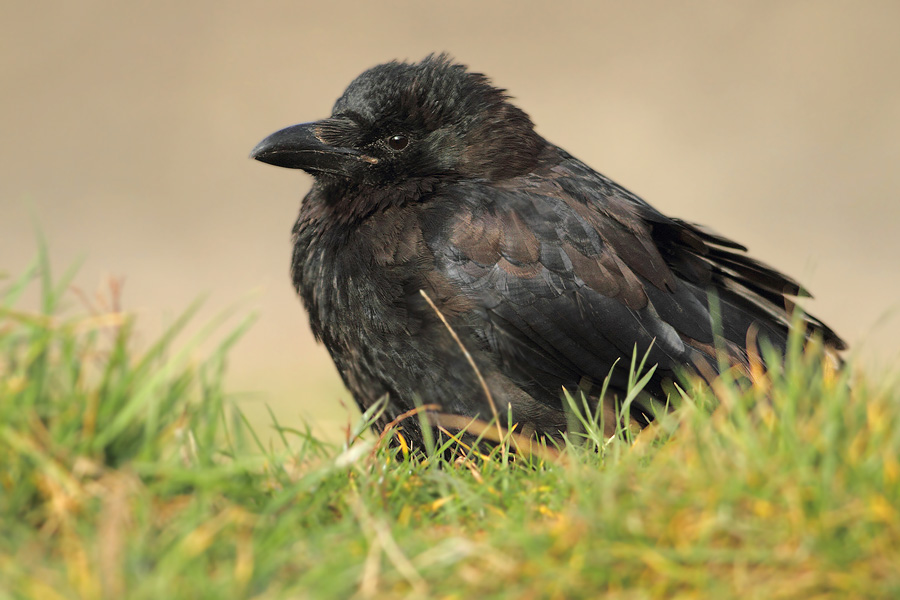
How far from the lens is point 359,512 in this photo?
6.51ft

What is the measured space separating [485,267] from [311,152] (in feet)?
3.32

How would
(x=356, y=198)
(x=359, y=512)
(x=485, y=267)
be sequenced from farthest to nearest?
(x=356, y=198) → (x=485, y=267) → (x=359, y=512)

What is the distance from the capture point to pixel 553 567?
1.67 m

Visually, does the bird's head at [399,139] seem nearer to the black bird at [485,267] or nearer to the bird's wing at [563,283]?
the black bird at [485,267]

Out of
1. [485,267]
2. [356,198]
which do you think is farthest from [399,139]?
[485,267]

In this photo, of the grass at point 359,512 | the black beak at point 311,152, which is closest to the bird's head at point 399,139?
the black beak at point 311,152

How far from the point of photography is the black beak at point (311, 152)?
3801 mm

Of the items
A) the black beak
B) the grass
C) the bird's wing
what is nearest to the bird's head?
the black beak

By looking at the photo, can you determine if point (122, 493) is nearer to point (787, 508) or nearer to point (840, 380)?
point (787, 508)

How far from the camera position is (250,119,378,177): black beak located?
12.5ft

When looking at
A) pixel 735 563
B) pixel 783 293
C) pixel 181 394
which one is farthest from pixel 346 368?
pixel 735 563

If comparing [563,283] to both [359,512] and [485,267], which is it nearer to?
[485,267]

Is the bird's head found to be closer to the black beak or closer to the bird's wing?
the black beak

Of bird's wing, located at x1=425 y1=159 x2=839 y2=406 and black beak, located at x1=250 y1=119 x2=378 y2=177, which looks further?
black beak, located at x1=250 y1=119 x2=378 y2=177
